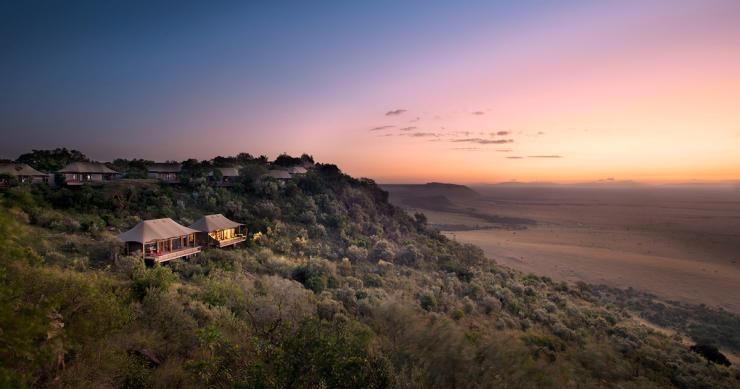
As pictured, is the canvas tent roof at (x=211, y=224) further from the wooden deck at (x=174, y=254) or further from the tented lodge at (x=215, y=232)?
the wooden deck at (x=174, y=254)

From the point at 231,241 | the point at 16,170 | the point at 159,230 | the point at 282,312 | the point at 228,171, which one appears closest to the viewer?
the point at 282,312

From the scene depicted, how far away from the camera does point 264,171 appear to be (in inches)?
1982

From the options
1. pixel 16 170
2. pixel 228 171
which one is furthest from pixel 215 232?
pixel 16 170

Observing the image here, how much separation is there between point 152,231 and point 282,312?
13865 millimetres

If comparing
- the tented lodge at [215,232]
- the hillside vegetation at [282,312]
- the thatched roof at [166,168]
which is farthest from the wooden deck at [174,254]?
the thatched roof at [166,168]

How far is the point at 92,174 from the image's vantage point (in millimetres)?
41250

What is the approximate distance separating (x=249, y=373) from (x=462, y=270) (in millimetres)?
28574

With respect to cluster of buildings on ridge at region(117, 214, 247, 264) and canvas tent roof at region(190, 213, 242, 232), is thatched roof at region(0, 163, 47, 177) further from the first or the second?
cluster of buildings on ridge at region(117, 214, 247, 264)

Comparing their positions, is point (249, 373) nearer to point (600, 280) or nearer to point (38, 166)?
point (600, 280)

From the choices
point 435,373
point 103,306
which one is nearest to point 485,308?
point 435,373

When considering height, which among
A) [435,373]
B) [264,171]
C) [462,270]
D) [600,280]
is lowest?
[600,280]

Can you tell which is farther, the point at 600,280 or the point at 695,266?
the point at 695,266

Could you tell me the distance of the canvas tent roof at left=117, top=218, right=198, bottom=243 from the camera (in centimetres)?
2155

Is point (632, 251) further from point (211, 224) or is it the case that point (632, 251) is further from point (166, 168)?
point (166, 168)
